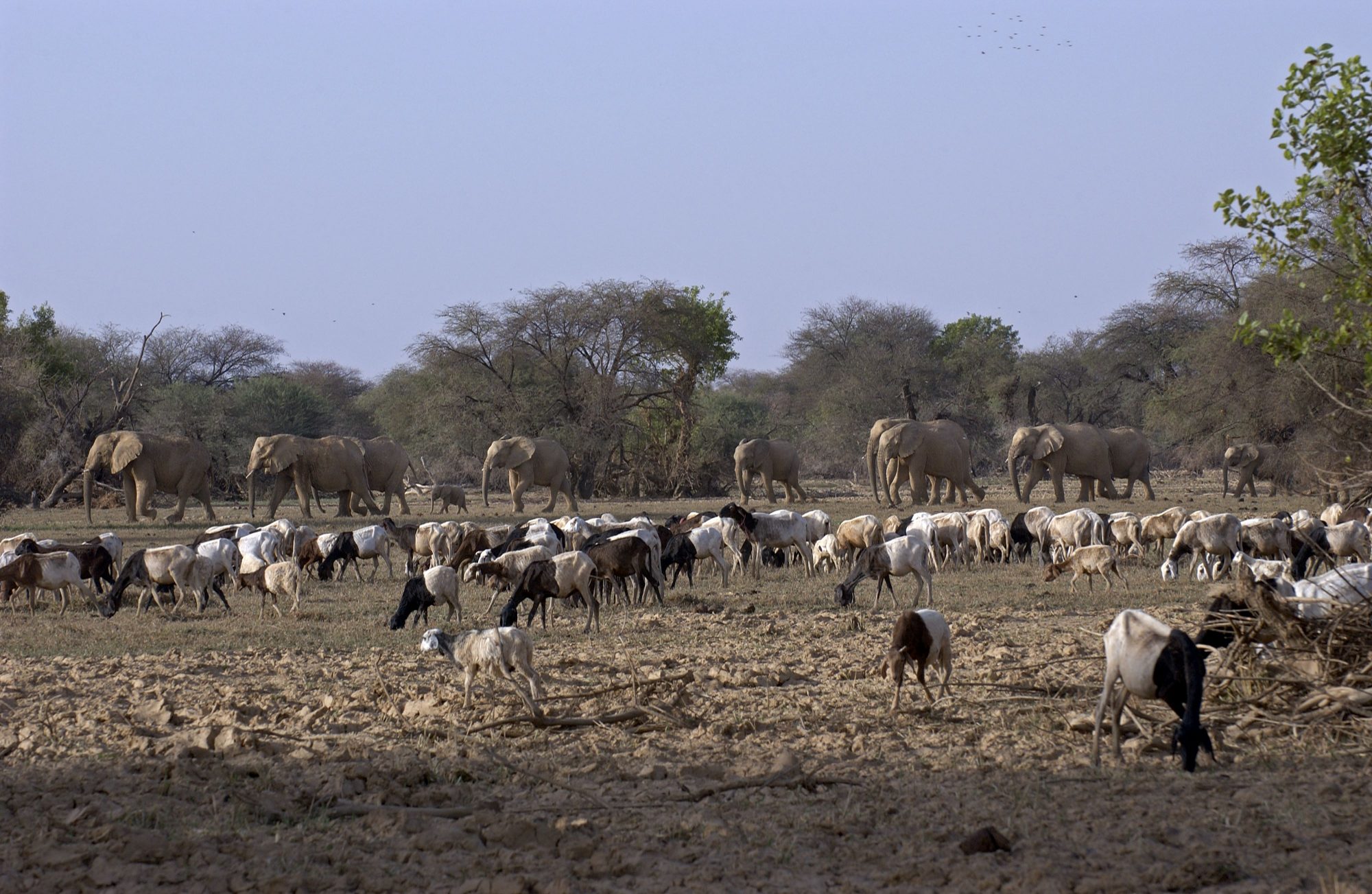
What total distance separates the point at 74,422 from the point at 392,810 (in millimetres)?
31531

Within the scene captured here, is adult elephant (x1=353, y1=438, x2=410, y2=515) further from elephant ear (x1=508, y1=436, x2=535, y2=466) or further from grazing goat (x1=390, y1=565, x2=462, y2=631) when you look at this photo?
grazing goat (x1=390, y1=565, x2=462, y2=631)

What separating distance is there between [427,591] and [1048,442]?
23997 mm

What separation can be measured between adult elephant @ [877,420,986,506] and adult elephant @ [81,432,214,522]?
16334 mm

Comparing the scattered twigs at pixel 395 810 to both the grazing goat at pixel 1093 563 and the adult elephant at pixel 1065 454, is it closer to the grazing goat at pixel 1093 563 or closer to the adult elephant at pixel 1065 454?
the grazing goat at pixel 1093 563

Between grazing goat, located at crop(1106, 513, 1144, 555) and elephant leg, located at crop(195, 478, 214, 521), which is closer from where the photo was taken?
grazing goat, located at crop(1106, 513, 1144, 555)

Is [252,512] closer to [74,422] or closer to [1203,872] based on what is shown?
[74,422]

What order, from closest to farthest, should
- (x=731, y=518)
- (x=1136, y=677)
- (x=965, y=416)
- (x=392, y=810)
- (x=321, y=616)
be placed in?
(x=392, y=810)
(x=1136, y=677)
(x=321, y=616)
(x=731, y=518)
(x=965, y=416)

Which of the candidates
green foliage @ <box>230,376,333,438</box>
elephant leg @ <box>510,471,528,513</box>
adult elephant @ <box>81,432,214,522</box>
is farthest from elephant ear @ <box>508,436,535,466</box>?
green foliage @ <box>230,376,333,438</box>

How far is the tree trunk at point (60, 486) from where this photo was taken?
3284 cm

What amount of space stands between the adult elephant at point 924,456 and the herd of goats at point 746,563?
11.2 meters

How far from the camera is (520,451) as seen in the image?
34469 mm

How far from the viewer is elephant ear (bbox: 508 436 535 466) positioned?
113ft

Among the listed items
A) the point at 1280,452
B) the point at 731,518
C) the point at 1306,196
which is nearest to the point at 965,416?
the point at 1280,452

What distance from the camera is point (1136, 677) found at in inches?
266
